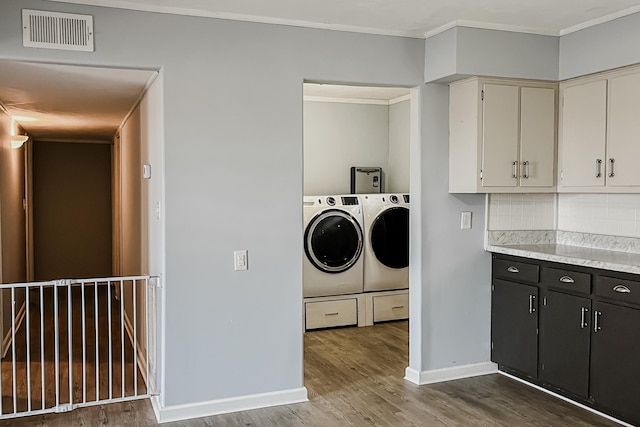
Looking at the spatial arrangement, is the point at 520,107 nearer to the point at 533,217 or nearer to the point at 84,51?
the point at 533,217

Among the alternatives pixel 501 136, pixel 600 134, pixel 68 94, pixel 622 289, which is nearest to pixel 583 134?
pixel 600 134

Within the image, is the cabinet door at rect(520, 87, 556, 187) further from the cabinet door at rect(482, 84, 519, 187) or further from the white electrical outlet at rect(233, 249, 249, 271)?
the white electrical outlet at rect(233, 249, 249, 271)

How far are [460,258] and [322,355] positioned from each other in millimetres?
1410

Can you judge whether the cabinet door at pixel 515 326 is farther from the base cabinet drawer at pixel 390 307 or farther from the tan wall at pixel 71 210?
the tan wall at pixel 71 210

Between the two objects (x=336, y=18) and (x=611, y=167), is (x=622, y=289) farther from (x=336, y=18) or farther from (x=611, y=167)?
(x=336, y=18)

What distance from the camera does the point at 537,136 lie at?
14.0ft

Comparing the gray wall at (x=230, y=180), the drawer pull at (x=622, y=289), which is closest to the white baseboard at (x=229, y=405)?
the gray wall at (x=230, y=180)

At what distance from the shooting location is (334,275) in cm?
593

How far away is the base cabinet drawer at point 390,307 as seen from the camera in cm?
616

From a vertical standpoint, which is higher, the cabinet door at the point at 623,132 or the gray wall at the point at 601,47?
the gray wall at the point at 601,47

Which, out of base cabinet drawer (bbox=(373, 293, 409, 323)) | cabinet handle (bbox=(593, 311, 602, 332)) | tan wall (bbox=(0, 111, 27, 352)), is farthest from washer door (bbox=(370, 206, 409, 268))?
tan wall (bbox=(0, 111, 27, 352))

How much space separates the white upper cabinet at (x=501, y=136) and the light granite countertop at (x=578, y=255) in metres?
0.41

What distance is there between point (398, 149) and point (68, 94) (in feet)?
12.0

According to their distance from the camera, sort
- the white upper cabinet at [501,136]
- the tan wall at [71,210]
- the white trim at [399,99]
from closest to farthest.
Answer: the white upper cabinet at [501,136] → the white trim at [399,99] → the tan wall at [71,210]
